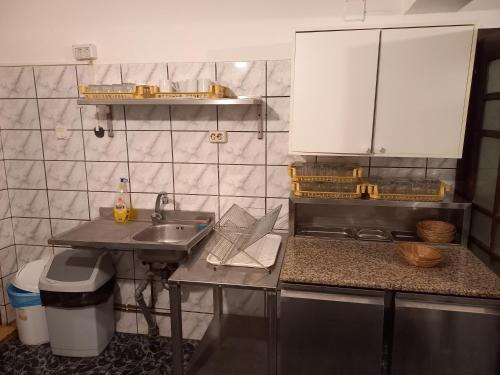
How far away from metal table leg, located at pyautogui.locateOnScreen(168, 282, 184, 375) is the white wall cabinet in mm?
978

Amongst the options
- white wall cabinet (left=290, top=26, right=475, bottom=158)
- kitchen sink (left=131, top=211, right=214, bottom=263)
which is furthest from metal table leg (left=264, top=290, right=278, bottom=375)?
white wall cabinet (left=290, top=26, right=475, bottom=158)

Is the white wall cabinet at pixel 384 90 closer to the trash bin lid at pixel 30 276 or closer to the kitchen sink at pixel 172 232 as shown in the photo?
the kitchen sink at pixel 172 232

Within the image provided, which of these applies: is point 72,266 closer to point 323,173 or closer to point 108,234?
point 108,234

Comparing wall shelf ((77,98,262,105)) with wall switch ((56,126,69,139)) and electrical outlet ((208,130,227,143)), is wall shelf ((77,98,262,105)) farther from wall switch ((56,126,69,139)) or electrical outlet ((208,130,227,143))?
wall switch ((56,126,69,139))

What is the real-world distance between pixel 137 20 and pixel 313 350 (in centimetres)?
204

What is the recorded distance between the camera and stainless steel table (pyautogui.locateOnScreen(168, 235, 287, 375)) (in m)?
1.57

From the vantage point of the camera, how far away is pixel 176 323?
1640mm

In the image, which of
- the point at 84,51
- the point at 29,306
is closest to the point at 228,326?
the point at 29,306

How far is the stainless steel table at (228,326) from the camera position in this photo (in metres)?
1.57

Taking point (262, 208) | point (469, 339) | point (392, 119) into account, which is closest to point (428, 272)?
point (469, 339)

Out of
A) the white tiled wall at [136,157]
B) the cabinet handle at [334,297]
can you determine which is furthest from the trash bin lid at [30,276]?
the cabinet handle at [334,297]

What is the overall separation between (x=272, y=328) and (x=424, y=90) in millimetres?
1290

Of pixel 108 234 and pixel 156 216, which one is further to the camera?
pixel 156 216

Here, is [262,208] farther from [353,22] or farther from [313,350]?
[353,22]
